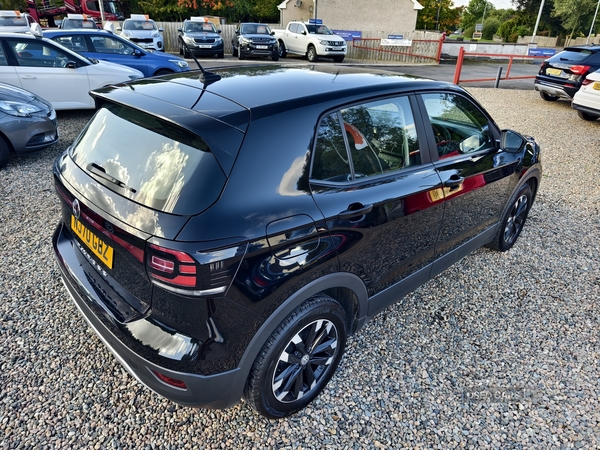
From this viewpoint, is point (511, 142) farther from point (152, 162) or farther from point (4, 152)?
point (4, 152)

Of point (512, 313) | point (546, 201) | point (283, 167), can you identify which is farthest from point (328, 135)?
point (546, 201)

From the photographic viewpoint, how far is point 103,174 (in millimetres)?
2039

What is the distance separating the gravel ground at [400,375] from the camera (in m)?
2.18

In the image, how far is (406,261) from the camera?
269cm

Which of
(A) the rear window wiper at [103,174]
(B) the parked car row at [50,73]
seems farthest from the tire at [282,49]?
(A) the rear window wiper at [103,174]

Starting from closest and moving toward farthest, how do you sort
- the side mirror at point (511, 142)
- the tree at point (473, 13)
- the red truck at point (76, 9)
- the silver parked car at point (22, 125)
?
the side mirror at point (511, 142), the silver parked car at point (22, 125), the red truck at point (76, 9), the tree at point (473, 13)

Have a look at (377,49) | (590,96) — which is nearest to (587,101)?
(590,96)

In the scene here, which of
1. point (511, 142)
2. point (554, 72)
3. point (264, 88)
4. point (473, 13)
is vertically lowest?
point (554, 72)

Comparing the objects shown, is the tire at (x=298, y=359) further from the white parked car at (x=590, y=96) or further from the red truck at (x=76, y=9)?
the red truck at (x=76, y=9)

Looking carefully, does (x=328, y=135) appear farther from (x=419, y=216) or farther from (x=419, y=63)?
(x=419, y=63)

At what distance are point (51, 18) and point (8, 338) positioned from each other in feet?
104

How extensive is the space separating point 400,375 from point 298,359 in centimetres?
80

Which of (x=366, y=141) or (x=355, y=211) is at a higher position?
(x=366, y=141)

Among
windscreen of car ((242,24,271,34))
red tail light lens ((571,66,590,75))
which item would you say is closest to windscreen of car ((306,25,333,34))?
windscreen of car ((242,24,271,34))
